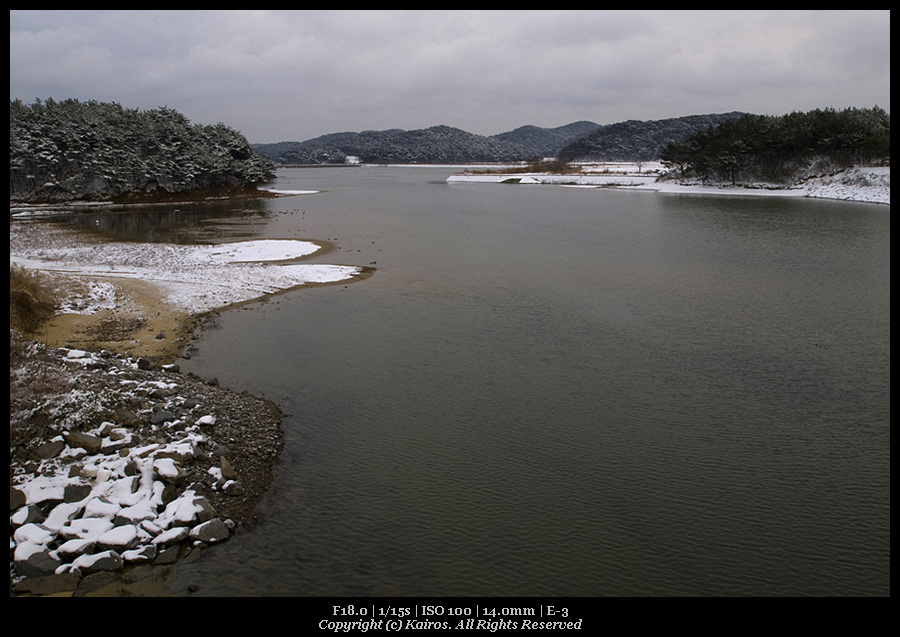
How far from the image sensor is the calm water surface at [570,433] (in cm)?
880

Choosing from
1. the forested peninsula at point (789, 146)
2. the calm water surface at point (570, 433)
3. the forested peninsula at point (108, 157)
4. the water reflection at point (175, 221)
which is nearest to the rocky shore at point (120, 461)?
the calm water surface at point (570, 433)

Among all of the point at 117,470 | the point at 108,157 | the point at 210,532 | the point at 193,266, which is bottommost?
the point at 210,532

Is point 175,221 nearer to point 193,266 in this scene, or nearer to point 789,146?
point 193,266

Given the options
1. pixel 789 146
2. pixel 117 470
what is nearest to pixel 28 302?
pixel 117 470

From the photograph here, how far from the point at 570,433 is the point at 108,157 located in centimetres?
6908

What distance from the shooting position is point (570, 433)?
1252 cm

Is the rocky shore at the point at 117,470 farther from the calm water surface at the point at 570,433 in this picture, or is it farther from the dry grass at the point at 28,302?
the dry grass at the point at 28,302

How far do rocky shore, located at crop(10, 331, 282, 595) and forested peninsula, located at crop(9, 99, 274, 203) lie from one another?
200 feet

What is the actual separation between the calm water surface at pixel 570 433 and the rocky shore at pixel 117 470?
0.73 meters

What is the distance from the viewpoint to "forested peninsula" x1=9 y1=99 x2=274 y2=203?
62906 millimetres

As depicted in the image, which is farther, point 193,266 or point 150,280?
point 193,266

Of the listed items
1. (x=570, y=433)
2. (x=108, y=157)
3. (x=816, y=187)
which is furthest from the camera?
(x=816, y=187)

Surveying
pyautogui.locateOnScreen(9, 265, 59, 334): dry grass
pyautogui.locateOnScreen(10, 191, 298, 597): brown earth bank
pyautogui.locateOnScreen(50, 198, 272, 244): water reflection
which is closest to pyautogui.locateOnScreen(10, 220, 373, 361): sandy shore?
pyautogui.locateOnScreen(9, 265, 59, 334): dry grass

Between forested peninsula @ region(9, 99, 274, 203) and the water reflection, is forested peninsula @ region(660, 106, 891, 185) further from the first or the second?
forested peninsula @ region(9, 99, 274, 203)
